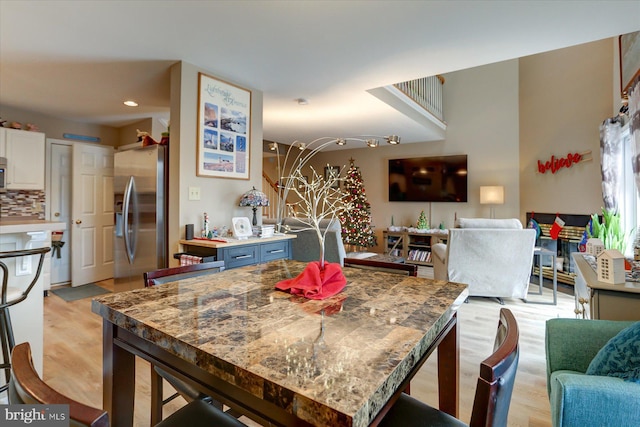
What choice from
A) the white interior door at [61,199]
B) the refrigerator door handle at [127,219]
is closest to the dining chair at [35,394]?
the refrigerator door handle at [127,219]

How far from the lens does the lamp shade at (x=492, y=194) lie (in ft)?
17.8

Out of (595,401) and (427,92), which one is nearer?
(595,401)

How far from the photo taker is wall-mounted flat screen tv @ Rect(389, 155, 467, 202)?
6047 mm

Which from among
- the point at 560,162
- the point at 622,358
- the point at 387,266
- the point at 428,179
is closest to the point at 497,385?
the point at 622,358

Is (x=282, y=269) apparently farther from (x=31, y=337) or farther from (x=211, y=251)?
(x=31, y=337)

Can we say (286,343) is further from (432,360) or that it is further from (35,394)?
(432,360)

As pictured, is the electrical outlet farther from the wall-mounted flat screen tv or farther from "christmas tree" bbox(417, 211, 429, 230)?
the wall-mounted flat screen tv

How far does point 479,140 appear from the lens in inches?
234

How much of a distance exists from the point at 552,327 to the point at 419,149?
544cm

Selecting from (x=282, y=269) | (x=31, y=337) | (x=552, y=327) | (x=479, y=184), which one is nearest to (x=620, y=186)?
(x=479, y=184)

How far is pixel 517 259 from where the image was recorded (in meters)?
3.49

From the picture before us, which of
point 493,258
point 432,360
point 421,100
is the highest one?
point 421,100

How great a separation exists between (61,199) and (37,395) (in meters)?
5.02

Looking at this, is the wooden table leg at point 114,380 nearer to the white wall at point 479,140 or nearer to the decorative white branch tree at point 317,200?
the decorative white branch tree at point 317,200
